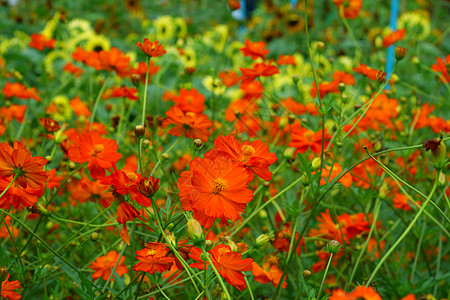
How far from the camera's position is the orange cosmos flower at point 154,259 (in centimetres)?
53

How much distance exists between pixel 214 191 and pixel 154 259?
10cm

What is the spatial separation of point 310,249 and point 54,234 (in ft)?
1.72

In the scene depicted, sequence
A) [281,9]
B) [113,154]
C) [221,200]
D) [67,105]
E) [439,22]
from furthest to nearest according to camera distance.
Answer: [439,22]
[281,9]
[67,105]
[113,154]
[221,200]

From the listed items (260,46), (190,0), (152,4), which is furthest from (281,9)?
(260,46)

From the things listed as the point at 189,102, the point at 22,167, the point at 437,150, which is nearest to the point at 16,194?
the point at 22,167

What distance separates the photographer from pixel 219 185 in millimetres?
522

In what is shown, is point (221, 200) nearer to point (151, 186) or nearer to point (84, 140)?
point (151, 186)

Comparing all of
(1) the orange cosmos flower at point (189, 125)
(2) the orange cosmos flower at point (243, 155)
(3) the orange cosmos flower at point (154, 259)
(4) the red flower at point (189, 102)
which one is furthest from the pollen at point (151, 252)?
(4) the red flower at point (189, 102)

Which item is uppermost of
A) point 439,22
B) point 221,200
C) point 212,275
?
point 221,200

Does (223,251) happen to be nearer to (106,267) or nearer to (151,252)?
(151,252)

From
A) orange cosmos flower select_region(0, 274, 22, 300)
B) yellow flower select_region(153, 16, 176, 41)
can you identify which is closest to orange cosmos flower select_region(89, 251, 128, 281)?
orange cosmos flower select_region(0, 274, 22, 300)

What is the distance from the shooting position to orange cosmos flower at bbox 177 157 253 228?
0.51m

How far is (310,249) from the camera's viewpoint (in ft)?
3.22

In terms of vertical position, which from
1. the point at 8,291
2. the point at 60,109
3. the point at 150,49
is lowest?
the point at 60,109
